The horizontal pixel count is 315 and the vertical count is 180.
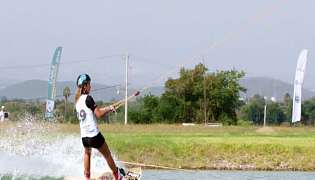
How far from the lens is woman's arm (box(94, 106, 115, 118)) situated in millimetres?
14251

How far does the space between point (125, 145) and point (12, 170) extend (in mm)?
17364

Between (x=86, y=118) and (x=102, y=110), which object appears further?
(x=86, y=118)

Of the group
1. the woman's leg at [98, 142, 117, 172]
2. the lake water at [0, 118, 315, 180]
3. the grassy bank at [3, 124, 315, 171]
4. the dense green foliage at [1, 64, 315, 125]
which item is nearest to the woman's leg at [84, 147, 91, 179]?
the woman's leg at [98, 142, 117, 172]

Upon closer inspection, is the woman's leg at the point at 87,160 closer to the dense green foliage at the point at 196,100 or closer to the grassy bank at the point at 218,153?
the grassy bank at the point at 218,153

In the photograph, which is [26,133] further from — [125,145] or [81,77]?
[81,77]

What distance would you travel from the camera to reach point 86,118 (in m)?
14.6

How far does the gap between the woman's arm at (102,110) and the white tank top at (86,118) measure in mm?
155

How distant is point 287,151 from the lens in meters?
33.6

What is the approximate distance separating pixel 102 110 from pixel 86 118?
479mm

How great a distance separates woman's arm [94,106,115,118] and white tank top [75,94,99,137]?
155 millimetres

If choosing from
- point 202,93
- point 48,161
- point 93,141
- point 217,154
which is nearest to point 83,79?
point 93,141

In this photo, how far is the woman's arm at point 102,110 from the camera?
1425cm

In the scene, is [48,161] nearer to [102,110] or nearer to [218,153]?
[102,110]

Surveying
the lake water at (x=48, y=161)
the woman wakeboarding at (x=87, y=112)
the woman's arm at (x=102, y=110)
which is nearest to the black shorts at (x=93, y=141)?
the woman wakeboarding at (x=87, y=112)
